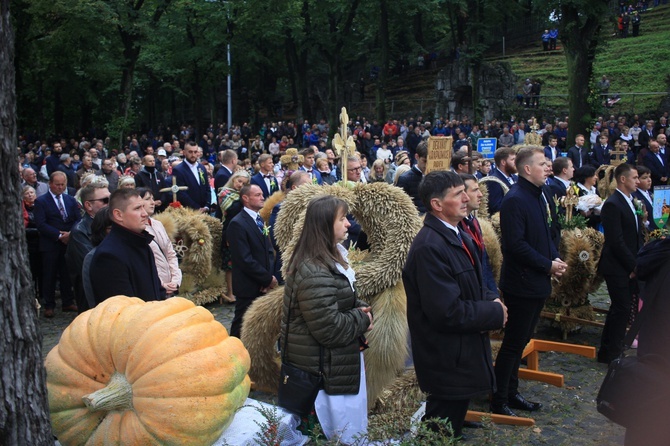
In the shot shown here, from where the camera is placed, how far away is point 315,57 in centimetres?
5053

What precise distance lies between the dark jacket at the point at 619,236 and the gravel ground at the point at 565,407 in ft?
3.53

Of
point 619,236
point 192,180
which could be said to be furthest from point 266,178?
point 619,236

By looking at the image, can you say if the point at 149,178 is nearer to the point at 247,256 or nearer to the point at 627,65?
the point at 247,256

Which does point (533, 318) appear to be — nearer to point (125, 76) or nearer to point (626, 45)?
point (125, 76)

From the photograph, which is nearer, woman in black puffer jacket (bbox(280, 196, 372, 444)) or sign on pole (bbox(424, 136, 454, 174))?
woman in black puffer jacket (bbox(280, 196, 372, 444))

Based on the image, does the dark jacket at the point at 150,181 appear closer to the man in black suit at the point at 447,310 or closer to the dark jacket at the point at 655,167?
the man in black suit at the point at 447,310

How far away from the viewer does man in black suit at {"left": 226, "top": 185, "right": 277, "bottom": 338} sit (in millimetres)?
6836

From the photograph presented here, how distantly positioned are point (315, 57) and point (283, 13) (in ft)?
37.0

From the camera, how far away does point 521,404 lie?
6055 millimetres

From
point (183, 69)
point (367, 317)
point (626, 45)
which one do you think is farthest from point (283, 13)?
point (367, 317)

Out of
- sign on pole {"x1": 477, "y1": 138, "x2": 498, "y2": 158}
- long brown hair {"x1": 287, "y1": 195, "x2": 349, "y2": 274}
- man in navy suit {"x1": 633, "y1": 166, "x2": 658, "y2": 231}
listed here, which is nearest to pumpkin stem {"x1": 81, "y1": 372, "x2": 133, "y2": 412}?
long brown hair {"x1": 287, "y1": 195, "x2": 349, "y2": 274}

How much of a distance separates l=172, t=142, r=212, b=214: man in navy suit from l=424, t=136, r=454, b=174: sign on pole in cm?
523

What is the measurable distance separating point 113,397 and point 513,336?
11.4ft

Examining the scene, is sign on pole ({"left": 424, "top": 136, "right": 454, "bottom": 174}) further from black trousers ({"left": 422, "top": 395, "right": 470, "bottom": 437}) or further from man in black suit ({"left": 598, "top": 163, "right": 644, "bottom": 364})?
black trousers ({"left": 422, "top": 395, "right": 470, "bottom": 437})
